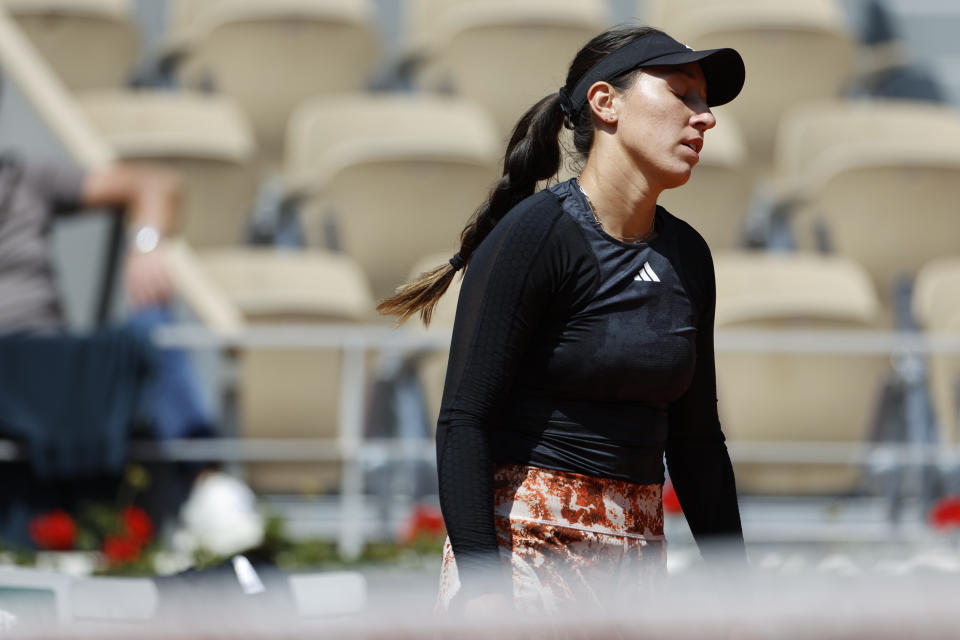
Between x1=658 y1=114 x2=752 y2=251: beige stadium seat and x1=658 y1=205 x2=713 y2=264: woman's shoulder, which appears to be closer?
x1=658 y1=205 x2=713 y2=264: woman's shoulder

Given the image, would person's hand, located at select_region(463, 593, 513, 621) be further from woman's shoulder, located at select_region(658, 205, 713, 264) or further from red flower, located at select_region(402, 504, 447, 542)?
red flower, located at select_region(402, 504, 447, 542)

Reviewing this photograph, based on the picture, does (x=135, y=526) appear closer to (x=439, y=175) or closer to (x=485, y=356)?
(x=439, y=175)

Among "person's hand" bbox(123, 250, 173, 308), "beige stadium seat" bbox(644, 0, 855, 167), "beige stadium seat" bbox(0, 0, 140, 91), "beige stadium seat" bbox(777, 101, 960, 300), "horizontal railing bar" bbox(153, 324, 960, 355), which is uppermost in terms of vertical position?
"beige stadium seat" bbox(0, 0, 140, 91)

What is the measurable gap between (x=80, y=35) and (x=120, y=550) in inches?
103

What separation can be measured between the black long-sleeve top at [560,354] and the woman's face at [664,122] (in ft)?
0.22

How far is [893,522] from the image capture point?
12.0ft

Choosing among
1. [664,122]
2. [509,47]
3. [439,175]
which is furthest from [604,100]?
[509,47]

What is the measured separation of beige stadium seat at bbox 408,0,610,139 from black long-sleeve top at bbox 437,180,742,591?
11.5 ft

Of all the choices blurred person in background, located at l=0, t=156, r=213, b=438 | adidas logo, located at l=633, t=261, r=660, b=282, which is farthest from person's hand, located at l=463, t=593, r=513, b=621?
blurred person in background, located at l=0, t=156, r=213, b=438

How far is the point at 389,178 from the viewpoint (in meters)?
4.12

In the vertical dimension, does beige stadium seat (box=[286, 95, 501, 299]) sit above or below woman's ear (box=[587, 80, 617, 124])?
above

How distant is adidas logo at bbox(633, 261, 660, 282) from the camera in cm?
120

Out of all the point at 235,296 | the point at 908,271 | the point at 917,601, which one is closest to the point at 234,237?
the point at 235,296

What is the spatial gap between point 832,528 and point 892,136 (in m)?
1.84
